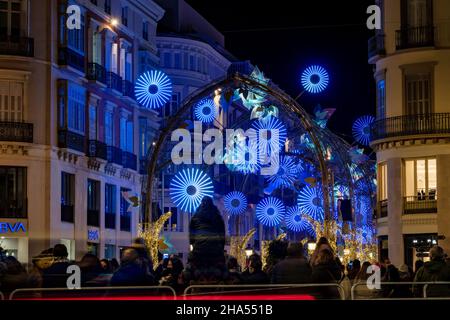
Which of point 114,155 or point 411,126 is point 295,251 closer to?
point 411,126

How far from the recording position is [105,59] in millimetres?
59219

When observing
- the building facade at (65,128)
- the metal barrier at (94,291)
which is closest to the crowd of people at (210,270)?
the metal barrier at (94,291)

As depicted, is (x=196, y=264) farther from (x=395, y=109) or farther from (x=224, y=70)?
(x=224, y=70)

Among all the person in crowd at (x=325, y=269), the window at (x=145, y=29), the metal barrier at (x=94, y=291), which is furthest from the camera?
the window at (x=145, y=29)

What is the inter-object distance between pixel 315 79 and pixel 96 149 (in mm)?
13665

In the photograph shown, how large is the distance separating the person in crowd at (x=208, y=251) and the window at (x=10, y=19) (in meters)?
30.1

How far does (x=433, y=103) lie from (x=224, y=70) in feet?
152

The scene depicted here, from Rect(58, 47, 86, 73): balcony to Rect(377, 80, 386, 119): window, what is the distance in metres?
13.6

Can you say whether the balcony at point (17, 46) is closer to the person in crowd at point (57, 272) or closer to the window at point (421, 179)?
the window at point (421, 179)

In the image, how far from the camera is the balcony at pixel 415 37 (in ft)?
150

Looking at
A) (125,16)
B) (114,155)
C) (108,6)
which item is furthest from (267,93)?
(125,16)

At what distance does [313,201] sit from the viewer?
55.3m

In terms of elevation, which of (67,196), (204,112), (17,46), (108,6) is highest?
(108,6)
